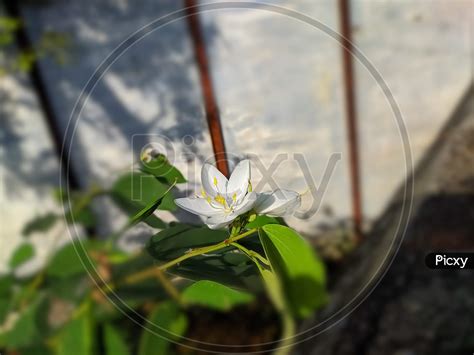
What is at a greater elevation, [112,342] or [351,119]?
[351,119]

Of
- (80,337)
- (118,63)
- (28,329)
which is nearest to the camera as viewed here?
(80,337)

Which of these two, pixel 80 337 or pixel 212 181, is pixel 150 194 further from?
pixel 80 337

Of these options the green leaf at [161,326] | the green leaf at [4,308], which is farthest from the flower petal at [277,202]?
the green leaf at [4,308]

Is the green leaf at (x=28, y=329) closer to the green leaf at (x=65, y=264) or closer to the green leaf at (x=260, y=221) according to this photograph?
the green leaf at (x=65, y=264)

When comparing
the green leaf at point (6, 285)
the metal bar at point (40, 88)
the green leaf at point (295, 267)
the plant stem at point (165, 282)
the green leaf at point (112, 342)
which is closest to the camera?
the green leaf at point (295, 267)

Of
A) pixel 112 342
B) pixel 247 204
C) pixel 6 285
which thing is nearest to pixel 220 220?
pixel 247 204

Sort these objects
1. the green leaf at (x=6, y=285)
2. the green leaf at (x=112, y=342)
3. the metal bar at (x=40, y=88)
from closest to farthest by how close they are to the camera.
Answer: the green leaf at (x=112, y=342) < the green leaf at (x=6, y=285) < the metal bar at (x=40, y=88)
